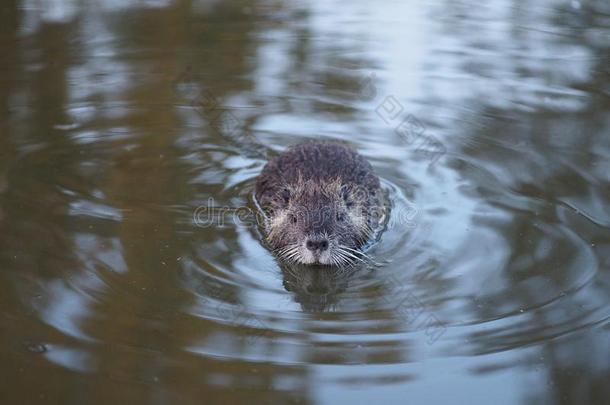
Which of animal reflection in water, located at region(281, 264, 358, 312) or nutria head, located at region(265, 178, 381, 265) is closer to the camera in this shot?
animal reflection in water, located at region(281, 264, 358, 312)

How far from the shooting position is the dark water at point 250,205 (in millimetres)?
4531

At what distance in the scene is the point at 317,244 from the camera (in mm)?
5699

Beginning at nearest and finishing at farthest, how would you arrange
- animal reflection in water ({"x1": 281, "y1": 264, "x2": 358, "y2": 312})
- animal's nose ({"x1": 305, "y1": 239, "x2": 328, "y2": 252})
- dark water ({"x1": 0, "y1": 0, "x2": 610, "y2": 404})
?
1. dark water ({"x1": 0, "y1": 0, "x2": 610, "y2": 404})
2. animal reflection in water ({"x1": 281, "y1": 264, "x2": 358, "y2": 312})
3. animal's nose ({"x1": 305, "y1": 239, "x2": 328, "y2": 252})

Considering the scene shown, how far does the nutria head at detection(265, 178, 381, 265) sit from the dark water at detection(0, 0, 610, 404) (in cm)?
13

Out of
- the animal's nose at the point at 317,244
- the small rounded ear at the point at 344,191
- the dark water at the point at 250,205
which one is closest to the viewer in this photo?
the dark water at the point at 250,205

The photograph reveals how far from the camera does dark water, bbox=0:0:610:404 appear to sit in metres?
4.53

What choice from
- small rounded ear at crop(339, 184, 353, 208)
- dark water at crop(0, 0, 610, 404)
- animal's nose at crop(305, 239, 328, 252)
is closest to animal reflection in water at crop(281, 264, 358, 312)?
dark water at crop(0, 0, 610, 404)

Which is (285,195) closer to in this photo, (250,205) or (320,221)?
(320,221)

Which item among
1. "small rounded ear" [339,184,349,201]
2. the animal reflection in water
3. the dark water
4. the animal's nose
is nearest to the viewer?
the dark water

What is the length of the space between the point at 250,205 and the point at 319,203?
0.79 m

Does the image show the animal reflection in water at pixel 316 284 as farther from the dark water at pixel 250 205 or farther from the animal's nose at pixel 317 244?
the animal's nose at pixel 317 244

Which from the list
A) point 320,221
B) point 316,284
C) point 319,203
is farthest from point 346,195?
point 316,284

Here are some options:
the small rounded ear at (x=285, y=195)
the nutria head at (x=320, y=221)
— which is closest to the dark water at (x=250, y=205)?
the nutria head at (x=320, y=221)

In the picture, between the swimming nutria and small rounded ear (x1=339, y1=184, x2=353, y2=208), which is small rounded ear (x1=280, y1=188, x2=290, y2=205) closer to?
the swimming nutria
